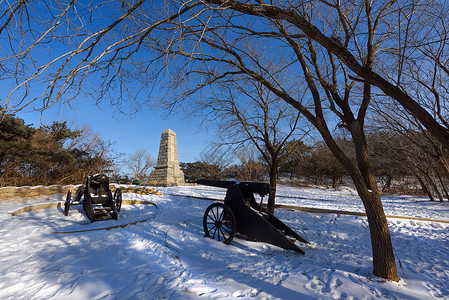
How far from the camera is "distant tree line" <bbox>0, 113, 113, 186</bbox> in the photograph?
31.1 feet

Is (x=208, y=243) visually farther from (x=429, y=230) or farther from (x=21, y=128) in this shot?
(x=21, y=128)

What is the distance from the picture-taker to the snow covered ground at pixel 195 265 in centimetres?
254

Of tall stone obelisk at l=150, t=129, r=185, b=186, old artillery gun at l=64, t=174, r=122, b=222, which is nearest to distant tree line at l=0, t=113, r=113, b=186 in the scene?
old artillery gun at l=64, t=174, r=122, b=222

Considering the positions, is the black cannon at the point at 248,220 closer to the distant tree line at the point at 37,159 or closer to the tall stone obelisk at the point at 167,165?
the distant tree line at the point at 37,159

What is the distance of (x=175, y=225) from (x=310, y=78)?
4724 mm

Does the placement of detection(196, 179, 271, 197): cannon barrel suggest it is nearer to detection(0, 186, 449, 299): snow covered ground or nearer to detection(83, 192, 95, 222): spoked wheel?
detection(0, 186, 449, 299): snow covered ground

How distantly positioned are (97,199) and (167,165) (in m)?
13.1

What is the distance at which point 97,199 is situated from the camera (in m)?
6.58

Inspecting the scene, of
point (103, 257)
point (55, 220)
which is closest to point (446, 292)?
point (103, 257)

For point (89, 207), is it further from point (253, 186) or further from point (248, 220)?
point (253, 186)

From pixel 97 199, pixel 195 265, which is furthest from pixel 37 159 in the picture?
pixel 195 265

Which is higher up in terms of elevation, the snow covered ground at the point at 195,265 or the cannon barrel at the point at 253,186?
the cannon barrel at the point at 253,186

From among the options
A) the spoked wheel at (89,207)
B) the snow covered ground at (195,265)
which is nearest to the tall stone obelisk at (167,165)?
the spoked wheel at (89,207)

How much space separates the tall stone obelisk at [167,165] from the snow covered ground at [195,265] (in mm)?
13903
